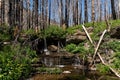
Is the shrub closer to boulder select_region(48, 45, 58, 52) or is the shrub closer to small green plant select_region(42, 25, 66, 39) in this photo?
boulder select_region(48, 45, 58, 52)

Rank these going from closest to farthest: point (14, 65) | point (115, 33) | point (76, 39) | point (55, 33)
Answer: point (14, 65), point (115, 33), point (76, 39), point (55, 33)

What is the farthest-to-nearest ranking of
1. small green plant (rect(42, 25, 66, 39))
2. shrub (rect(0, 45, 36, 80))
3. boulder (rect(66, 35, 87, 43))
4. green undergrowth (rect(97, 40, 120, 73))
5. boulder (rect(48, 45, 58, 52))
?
1. small green plant (rect(42, 25, 66, 39))
2. boulder (rect(48, 45, 58, 52))
3. boulder (rect(66, 35, 87, 43))
4. green undergrowth (rect(97, 40, 120, 73))
5. shrub (rect(0, 45, 36, 80))

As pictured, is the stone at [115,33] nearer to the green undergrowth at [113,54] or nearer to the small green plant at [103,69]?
the green undergrowth at [113,54]

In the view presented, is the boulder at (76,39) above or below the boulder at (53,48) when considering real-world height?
above

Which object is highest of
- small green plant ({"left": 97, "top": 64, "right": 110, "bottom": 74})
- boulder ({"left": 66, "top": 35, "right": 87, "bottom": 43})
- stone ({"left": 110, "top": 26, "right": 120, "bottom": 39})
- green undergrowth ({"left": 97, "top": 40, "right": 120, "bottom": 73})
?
stone ({"left": 110, "top": 26, "right": 120, "bottom": 39})

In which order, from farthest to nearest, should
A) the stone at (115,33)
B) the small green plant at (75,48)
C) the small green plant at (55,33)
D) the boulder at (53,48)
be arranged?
the small green plant at (55,33)
the boulder at (53,48)
the stone at (115,33)
the small green plant at (75,48)

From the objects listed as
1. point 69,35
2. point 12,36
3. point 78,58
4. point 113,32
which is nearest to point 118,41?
point 113,32

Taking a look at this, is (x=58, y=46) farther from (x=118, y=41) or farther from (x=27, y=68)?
(x=27, y=68)

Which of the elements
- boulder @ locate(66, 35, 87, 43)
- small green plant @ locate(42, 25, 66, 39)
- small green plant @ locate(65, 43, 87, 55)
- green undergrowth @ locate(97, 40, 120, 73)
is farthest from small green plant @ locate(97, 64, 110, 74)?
small green plant @ locate(42, 25, 66, 39)

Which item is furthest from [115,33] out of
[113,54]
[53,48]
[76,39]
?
[53,48]

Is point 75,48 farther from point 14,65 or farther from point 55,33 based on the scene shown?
point 14,65

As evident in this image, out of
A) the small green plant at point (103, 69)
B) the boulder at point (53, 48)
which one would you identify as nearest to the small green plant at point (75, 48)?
the boulder at point (53, 48)

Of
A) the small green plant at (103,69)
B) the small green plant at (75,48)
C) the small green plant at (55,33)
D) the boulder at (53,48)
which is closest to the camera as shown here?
the small green plant at (103,69)

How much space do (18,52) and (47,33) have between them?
10695 millimetres
